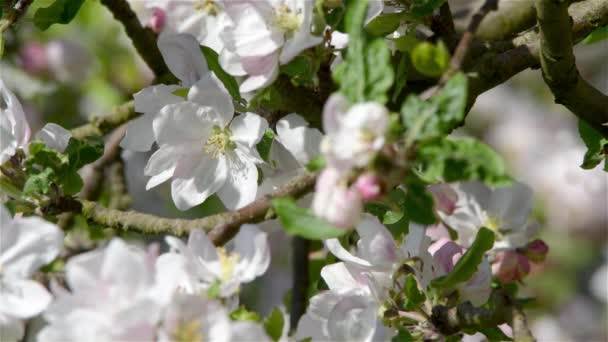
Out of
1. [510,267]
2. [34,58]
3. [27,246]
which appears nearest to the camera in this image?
[27,246]

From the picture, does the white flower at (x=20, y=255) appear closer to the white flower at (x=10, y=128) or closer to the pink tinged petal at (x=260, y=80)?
the white flower at (x=10, y=128)

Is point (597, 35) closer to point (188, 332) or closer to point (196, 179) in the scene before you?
point (196, 179)

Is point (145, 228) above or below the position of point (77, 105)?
above

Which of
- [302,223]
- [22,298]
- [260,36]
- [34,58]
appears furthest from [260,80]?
[34,58]

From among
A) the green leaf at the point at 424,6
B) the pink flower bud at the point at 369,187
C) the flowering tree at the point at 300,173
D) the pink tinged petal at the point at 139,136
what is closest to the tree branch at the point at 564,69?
the flowering tree at the point at 300,173

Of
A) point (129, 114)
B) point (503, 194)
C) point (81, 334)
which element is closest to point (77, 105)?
point (129, 114)

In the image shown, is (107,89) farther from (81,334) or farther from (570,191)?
(81,334)
